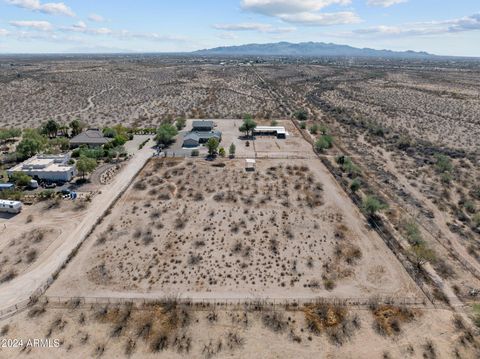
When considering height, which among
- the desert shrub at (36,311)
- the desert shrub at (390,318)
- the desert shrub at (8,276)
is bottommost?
the desert shrub at (390,318)

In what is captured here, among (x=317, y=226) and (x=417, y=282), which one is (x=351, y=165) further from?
(x=417, y=282)

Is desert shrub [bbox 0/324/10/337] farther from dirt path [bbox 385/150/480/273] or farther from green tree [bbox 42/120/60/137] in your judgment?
green tree [bbox 42/120/60/137]

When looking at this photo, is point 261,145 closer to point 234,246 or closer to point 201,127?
point 201,127

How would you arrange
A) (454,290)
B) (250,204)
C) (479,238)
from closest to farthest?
(454,290) → (479,238) → (250,204)

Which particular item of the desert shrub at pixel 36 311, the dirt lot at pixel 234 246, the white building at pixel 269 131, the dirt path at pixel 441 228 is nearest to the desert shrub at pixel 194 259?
the dirt lot at pixel 234 246

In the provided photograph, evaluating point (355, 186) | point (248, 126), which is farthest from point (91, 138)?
point (355, 186)

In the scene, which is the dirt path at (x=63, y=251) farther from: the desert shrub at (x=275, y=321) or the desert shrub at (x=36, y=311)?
the desert shrub at (x=275, y=321)

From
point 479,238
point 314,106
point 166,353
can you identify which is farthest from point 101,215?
point 314,106
